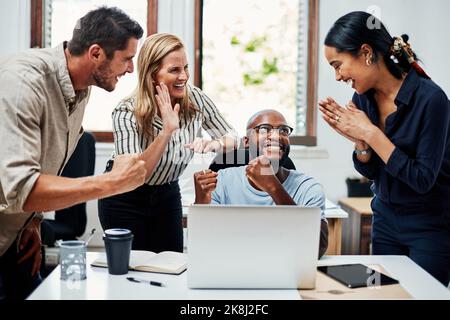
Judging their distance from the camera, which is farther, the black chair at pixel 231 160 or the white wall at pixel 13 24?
the white wall at pixel 13 24

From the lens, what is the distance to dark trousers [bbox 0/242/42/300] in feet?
5.44

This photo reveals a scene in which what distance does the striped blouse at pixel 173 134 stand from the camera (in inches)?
83.6

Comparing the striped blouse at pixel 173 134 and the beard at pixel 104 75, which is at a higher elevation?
the beard at pixel 104 75

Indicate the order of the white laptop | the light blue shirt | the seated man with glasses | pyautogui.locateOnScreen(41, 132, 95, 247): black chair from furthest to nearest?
pyautogui.locateOnScreen(41, 132, 95, 247): black chair < the light blue shirt < the seated man with glasses < the white laptop

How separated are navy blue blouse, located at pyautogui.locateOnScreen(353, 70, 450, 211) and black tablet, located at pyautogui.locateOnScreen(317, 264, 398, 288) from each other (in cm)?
28

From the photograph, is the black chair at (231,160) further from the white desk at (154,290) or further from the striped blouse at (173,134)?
the white desk at (154,290)

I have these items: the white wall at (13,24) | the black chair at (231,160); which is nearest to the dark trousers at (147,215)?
the black chair at (231,160)

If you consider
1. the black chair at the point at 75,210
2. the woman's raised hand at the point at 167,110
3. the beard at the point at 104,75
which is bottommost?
the black chair at the point at 75,210

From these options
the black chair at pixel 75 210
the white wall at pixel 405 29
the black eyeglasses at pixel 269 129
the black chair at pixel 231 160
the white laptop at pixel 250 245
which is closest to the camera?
the white laptop at pixel 250 245

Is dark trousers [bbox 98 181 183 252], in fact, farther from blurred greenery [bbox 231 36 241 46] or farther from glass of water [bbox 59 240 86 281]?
blurred greenery [bbox 231 36 241 46]

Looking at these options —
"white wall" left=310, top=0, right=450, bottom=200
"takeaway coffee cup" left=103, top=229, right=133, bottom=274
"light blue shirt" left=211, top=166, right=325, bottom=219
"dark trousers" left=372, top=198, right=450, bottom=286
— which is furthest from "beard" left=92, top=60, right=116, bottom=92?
"white wall" left=310, top=0, right=450, bottom=200

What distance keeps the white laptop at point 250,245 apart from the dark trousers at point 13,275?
0.58 metres

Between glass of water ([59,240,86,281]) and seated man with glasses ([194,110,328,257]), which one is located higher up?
seated man with glasses ([194,110,328,257])
